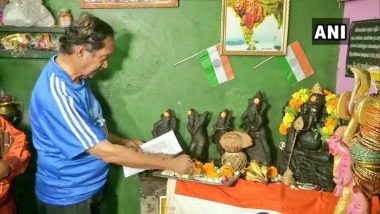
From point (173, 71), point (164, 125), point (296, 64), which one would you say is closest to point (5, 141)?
point (164, 125)

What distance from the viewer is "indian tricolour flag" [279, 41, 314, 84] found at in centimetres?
203

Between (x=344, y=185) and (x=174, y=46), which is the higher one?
(x=174, y=46)

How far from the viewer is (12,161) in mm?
1623

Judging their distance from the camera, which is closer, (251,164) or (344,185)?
(344,185)

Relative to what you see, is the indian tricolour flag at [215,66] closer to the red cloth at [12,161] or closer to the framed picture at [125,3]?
the framed picture at [125,3]

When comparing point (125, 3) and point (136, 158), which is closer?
point (136, 158)

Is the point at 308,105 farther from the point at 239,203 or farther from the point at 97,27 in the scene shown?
the point at 97,27

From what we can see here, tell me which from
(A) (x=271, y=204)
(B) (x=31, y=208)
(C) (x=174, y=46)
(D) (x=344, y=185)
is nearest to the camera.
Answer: (D) (x=344, y=185)

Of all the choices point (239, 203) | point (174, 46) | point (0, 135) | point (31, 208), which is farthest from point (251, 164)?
point (31, 208)

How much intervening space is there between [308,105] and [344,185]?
63 cm

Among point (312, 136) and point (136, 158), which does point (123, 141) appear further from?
point (312, 136)

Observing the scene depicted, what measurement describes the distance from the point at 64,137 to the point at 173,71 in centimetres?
84

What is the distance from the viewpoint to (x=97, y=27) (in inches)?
59.8

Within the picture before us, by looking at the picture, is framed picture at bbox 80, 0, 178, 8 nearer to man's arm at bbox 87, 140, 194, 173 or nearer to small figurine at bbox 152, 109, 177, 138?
small figurine at bbox 152, 109, 177, 138
